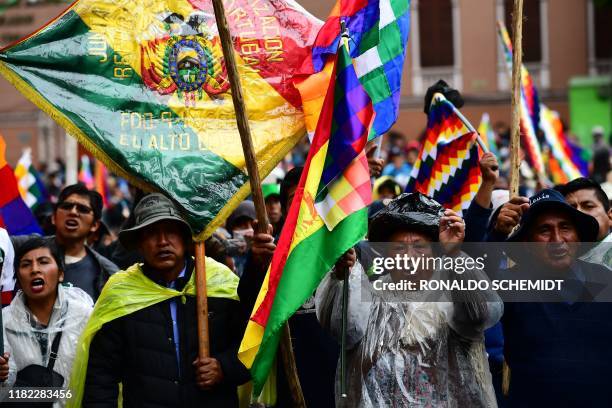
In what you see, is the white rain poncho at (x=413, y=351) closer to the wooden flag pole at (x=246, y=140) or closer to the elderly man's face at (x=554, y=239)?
the wooden flag pole at (x=246, y=140)

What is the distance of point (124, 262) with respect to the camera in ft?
25.5

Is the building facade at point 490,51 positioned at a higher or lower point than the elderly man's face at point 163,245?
higher

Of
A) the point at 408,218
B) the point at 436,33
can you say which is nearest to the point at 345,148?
the point at 408,218

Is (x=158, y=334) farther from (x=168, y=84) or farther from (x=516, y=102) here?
(x=516, y=102)

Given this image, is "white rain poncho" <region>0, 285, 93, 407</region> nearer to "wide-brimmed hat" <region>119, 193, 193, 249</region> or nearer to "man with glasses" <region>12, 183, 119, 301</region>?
"wide-brimmed hat" <region>119, 193, 193, 249</region>

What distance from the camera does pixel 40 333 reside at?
6.11 meters

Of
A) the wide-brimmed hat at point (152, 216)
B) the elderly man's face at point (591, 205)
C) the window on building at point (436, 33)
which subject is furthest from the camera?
the window on building at point (436, 33)

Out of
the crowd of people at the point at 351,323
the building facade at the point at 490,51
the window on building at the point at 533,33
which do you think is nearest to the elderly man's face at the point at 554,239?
the crowd of people at the point at 351,323

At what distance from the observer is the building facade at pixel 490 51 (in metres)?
34.3

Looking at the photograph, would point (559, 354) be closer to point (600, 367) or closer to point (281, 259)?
point (600, 367)

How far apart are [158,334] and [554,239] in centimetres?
179

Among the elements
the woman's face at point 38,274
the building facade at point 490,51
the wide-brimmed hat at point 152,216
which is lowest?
the woman's face at point 38,274

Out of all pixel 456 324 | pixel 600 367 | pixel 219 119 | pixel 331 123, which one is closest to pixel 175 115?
pixel 219 119

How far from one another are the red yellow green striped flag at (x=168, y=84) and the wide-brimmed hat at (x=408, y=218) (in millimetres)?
760
